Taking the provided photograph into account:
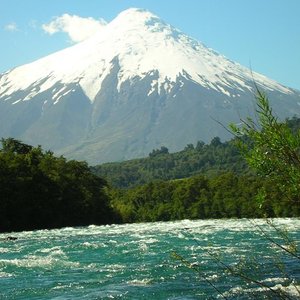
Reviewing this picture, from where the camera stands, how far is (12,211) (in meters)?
63.0

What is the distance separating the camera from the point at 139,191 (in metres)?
105

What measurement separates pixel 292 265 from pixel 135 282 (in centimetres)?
699

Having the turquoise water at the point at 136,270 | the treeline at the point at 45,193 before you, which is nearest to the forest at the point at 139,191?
the treeline at the point at 45,193

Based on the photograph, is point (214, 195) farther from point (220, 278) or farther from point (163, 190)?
point (220, 278)

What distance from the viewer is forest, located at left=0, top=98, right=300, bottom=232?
26.0 feet

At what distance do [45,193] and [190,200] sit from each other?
1436 inches

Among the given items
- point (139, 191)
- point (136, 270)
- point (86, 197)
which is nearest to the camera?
point (136, 270)

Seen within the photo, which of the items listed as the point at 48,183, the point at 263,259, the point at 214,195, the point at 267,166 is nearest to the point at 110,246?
the point at 263,259

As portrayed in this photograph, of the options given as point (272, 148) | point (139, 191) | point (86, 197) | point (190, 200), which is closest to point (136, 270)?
point (272, 148)

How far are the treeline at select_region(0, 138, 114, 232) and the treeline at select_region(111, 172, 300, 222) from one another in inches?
422

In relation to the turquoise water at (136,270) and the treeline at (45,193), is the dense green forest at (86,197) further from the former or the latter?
the turquoise water at (136,270)

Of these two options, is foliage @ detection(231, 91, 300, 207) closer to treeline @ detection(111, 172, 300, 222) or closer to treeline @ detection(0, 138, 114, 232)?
treeline @ detection(0, 138, 114, 232)

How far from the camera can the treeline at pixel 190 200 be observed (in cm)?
9300

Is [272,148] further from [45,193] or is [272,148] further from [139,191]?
[139,191]
